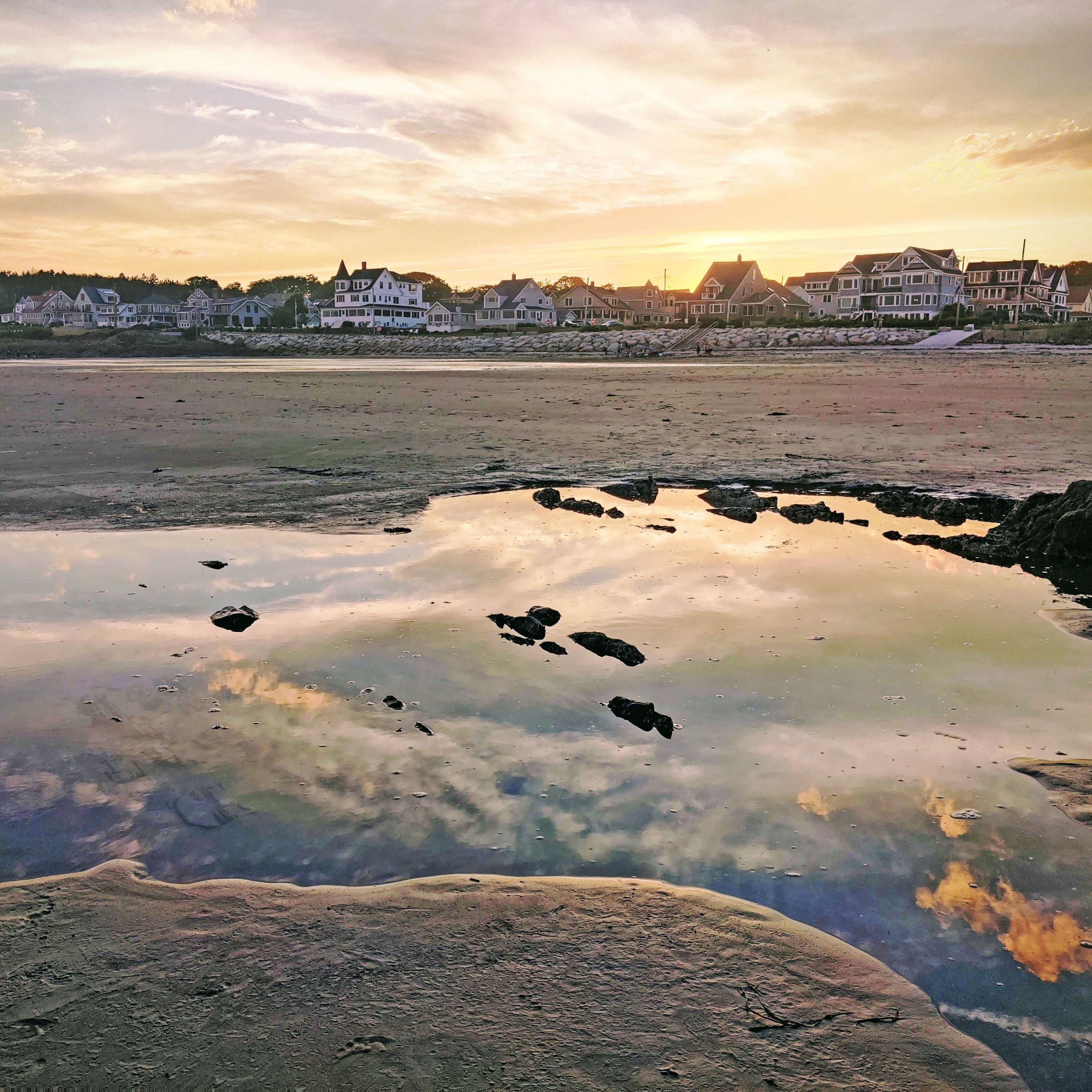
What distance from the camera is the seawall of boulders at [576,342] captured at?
6344 cm

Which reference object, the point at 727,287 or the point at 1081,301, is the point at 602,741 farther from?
the point at 1081,301

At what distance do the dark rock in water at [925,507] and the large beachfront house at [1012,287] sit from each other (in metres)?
106

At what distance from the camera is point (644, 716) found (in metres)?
3.80

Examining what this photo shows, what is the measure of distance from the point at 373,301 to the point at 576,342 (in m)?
50.8

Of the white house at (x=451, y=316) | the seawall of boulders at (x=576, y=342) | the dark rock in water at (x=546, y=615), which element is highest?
the white house at (x=451, y=316)

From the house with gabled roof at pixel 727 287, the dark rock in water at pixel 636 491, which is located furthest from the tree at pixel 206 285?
the dark rock in water at pixel 636 491

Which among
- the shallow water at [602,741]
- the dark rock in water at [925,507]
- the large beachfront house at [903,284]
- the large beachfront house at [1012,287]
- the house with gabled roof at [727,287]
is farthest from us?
the house with gabled roof at [727,287]

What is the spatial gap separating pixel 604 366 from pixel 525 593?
3883 cm

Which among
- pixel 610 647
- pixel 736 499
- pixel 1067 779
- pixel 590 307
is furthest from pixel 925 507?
pixel 590 307

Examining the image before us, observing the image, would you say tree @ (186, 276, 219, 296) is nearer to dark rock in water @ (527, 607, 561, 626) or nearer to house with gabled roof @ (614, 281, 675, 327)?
house with gabled roof @ (614, 281, 675, 327)

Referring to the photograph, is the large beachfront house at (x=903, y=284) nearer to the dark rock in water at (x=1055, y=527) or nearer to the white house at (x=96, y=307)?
the dark rock in water at (x=1055, y=527)

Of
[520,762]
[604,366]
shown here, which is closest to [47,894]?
[520,762]

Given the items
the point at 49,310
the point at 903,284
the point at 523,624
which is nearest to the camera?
the point at 523,624

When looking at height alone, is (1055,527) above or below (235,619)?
above
